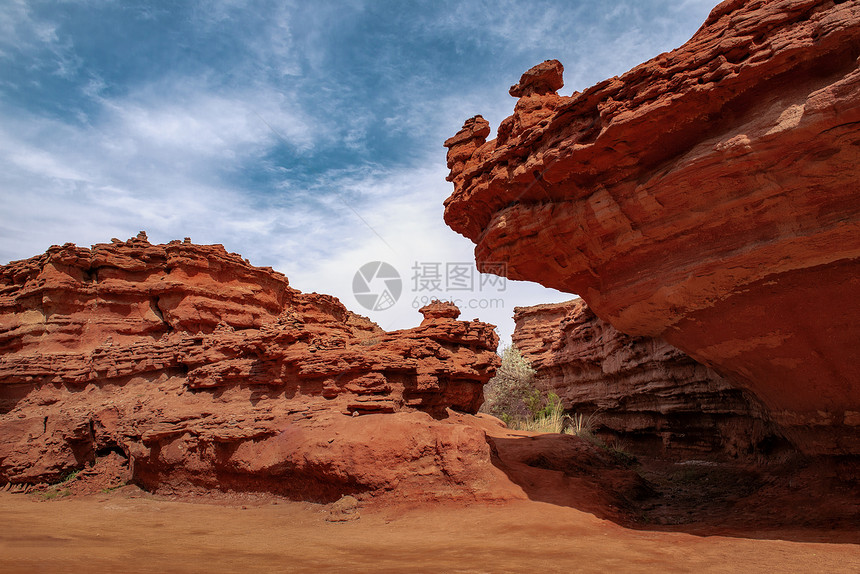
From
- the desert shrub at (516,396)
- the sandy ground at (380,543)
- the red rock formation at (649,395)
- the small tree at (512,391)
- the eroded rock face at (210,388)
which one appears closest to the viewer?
the sandy ground at (380,543)

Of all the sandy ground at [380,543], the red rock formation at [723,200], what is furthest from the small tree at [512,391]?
the sandy ground at [380,543]

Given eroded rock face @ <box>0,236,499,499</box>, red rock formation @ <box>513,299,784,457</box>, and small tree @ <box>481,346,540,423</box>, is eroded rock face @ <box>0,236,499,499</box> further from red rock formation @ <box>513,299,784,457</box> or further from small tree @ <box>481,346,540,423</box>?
small tree @ <box>481,346,540,423</box>

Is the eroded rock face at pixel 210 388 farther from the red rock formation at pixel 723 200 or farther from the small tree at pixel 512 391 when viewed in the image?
the small tree at pixel 512 391

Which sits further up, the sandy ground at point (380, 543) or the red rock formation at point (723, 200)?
the red rock formation at point (723, 200)

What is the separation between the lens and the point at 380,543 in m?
4.92

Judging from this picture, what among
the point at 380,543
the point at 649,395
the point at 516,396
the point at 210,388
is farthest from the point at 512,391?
the point at 380,543

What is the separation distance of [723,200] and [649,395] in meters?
6.76

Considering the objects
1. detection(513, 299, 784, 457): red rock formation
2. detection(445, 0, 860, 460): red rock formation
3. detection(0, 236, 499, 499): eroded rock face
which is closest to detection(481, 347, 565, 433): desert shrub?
detection(513, 299, 784, 457): red rock formation

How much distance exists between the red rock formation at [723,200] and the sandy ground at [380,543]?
7.36ft

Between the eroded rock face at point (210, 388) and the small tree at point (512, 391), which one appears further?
the small tree at point (512, 391)

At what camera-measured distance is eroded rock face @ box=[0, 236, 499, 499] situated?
23.9 feet

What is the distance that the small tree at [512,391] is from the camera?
18.3m

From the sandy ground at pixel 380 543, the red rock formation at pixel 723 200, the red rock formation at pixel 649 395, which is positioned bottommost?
the sandy ground at pixel 380 543

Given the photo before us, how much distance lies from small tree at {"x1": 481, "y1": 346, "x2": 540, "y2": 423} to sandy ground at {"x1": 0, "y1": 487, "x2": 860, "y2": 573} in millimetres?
11845
